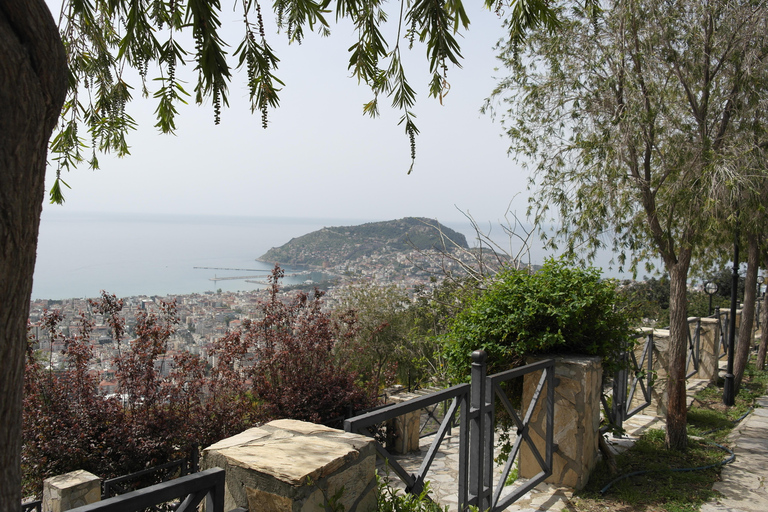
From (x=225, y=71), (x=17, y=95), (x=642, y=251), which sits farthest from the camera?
(x=642, y=251)

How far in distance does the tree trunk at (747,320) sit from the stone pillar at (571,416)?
5.41 m

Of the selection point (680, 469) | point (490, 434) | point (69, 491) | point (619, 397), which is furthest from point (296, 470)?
point (619, 397)

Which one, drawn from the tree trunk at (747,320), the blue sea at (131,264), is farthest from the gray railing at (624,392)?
the blue sea at (131,264)

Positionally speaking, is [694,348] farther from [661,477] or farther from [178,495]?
[178,495]

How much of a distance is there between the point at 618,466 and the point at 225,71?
4.41 m

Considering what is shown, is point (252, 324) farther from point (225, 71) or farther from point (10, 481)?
point (10, 481)

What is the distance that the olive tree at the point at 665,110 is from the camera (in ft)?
17.1

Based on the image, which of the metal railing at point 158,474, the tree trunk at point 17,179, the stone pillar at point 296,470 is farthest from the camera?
the metal railing at point 158,474

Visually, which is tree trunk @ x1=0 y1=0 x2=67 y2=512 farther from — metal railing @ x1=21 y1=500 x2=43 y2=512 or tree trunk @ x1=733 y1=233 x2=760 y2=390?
tree trunk @ x1=733 y1=233 x2=760 y2=390

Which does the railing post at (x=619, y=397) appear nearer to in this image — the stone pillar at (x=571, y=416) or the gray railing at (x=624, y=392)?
the gray railing at (x=624, y=392)

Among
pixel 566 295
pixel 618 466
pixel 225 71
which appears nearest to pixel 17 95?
pixel 225 71

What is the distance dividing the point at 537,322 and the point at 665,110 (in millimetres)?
2854

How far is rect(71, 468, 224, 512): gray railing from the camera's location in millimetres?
1381

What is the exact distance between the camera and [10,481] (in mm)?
1217
